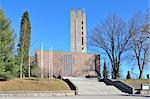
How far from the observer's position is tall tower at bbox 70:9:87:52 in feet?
323

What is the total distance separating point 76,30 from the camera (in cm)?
10019

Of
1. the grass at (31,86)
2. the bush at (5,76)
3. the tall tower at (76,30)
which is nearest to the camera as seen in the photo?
the grass at (31,86)

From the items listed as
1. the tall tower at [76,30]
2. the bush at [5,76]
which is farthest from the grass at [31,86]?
the tall tower at [76,30]

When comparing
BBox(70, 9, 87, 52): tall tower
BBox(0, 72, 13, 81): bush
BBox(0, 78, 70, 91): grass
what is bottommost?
BBox(0, 78, 70, 91): grass

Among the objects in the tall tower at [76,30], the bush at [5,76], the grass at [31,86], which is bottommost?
the grass at [31,86]

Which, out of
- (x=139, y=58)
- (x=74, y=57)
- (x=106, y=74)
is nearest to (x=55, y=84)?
(x=139, y=58)

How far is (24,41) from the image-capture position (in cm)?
4247

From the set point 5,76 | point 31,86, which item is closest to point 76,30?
point 5,76

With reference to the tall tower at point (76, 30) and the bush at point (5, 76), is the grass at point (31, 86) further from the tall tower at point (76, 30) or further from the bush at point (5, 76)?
the tall tower at point (76, 30)

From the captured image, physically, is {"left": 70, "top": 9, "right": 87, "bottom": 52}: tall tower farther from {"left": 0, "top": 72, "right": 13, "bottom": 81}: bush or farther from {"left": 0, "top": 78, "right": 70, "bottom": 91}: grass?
{"left": 0, "top": 78, "right": 70, "bottom": 91}: grass

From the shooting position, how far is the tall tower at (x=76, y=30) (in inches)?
3875

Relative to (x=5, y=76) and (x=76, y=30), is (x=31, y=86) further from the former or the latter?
(x=76, y=30)

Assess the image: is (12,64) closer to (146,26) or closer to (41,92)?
(41,92)

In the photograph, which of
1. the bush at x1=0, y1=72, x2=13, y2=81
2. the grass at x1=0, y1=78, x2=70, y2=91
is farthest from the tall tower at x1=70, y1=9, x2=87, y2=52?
the grass at x1=0, y1=78, x2=70, y2=91
